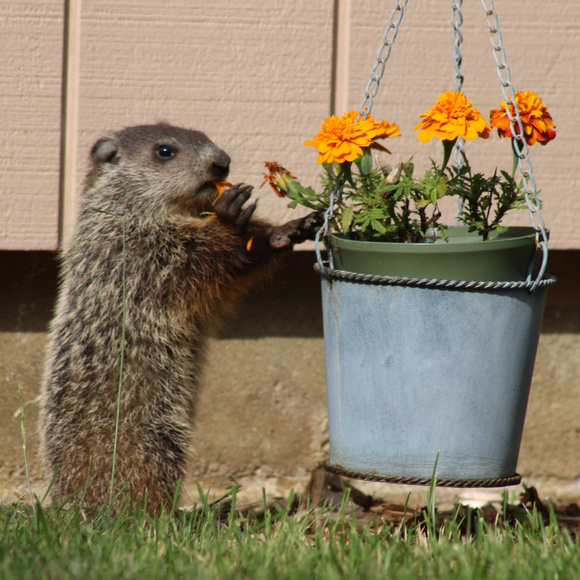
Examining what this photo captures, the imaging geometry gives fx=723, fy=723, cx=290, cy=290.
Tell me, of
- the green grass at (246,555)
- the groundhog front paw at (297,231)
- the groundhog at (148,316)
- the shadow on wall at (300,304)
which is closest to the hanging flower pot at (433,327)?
the green grass at (246,555)

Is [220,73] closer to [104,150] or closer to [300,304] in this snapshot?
[104,150]

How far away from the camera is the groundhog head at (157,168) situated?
346 centimetres

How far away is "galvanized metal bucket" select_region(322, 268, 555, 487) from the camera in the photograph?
233 cm

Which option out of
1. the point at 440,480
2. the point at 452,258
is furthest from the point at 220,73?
the point at 440,480

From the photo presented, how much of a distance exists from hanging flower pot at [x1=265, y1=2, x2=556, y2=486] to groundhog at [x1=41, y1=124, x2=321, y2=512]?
28.8 inches

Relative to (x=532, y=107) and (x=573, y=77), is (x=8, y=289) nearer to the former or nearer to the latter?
(x=532, y=107)

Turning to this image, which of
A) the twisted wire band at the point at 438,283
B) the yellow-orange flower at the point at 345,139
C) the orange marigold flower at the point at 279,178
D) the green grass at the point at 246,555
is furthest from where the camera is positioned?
the orange marigold flower at the point at 279,178

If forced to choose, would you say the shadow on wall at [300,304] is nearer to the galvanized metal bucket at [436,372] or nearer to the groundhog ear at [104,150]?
the groundhog ear at [104,150]

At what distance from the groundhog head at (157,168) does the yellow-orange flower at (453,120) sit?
4.24ft

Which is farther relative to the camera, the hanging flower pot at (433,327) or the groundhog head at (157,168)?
the groundhog head at (157,168)

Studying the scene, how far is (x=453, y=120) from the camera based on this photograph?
2395mm

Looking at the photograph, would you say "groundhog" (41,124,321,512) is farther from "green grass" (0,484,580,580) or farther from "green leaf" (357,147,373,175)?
"green grass" (0,484,580,580)

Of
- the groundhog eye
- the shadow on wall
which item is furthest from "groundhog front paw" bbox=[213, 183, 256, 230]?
the shadow on wall

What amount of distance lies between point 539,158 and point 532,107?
60.8 inches
